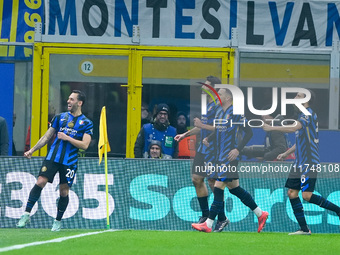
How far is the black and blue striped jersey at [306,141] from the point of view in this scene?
12.6m

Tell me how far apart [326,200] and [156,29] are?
195 inches

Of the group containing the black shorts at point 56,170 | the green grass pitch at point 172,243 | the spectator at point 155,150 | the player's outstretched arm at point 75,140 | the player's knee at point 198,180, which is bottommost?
the green grass pitch at point 172,243

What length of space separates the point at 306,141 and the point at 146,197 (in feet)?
8.59

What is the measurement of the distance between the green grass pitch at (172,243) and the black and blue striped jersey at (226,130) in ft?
4.06

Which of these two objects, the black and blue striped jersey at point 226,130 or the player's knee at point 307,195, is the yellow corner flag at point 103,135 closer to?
the black and blue striped jersey at point 226,130

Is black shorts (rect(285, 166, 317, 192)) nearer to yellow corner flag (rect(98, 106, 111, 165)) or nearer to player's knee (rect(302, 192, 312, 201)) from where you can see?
player's knee (rect(302, 192, 312, 201))

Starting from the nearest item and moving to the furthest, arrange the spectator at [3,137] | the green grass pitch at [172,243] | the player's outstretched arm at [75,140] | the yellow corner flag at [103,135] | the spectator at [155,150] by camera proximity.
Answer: the green grass pitch at [172,243] < the player's outstretched arm at [75,140] < the yellow corner flag at [103,135] < the spectator at [3,137] < the spectator at [155,150]

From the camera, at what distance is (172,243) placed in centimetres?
1044

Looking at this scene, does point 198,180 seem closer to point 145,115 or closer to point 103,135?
point 103,135

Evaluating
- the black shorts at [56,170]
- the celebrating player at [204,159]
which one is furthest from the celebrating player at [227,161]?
the black shorts at [56,170]

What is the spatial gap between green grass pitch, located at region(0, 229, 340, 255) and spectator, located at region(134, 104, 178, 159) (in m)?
A: 2.57

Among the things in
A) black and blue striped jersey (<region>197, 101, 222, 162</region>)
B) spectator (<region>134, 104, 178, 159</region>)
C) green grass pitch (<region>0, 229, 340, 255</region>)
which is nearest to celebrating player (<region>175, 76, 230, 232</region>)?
black and blue striped jersey (<region>197, 101, 222, 162</region>)

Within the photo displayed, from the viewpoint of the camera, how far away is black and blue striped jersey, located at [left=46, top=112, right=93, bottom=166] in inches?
495

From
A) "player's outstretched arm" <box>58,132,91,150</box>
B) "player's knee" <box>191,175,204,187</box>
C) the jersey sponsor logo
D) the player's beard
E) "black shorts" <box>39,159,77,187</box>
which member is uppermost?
the player's beard
